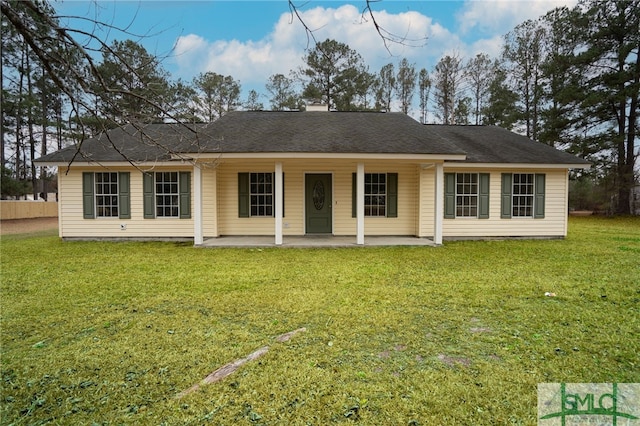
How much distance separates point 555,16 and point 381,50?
25.4 metres

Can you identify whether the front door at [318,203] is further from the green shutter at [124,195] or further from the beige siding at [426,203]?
the green shutter at [124,195]

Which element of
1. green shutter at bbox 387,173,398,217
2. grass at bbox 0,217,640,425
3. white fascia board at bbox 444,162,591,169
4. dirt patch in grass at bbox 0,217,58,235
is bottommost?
grass at bbox 0,217,640,425

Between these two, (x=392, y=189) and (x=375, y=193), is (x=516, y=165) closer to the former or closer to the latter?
(x=392, y=189)

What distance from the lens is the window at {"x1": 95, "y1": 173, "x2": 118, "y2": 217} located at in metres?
10.0

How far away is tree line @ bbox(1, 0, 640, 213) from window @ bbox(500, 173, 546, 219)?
31.2 ft

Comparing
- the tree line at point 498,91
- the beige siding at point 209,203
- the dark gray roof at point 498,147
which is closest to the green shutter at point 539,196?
the dark gray roof at point 498,147

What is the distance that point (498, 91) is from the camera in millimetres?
23828

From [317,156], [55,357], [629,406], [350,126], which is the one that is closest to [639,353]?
[629,406]

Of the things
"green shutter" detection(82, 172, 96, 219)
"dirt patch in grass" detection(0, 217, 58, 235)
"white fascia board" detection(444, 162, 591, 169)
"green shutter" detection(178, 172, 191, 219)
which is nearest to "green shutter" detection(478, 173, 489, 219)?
"white fascia board" detection(444, 162, 591, 169)

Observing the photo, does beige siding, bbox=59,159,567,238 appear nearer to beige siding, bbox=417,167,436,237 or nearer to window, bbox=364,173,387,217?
beige siding, bbox=417,167,436,237

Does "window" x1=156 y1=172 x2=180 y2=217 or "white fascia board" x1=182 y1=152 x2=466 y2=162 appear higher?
"white fascia board" x1=182 y1=152 x2=466 y2=162

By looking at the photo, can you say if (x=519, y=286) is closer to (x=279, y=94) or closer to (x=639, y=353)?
(x=639, y=353)

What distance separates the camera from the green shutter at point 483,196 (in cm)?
1022

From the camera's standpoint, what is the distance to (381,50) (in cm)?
273
